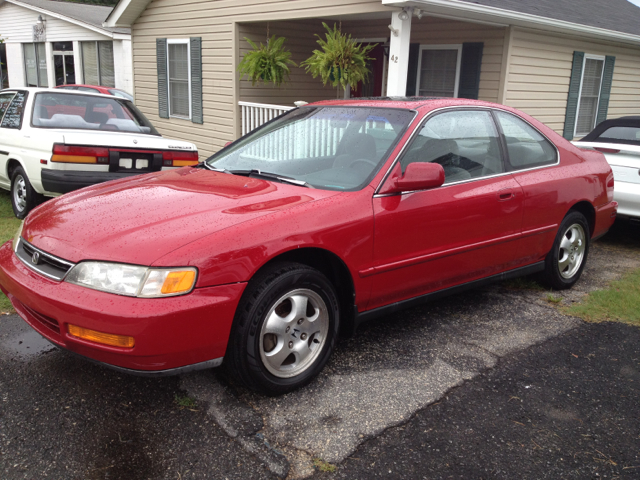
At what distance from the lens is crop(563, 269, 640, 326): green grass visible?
454 centimetres

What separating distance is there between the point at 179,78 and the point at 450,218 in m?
10.4

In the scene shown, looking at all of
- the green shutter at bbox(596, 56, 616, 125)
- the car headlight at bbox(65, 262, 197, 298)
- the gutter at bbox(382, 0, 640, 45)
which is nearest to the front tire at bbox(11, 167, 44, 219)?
the car headlight at bbox(65, 262, 197, 298)

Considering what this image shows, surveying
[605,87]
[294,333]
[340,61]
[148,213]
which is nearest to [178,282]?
[148,213]

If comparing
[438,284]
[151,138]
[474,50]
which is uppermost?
[474,50]

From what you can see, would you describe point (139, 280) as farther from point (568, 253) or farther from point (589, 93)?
point (589, 93)

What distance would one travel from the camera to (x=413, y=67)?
1098cm

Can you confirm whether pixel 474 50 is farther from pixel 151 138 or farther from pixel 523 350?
pixel 523 350

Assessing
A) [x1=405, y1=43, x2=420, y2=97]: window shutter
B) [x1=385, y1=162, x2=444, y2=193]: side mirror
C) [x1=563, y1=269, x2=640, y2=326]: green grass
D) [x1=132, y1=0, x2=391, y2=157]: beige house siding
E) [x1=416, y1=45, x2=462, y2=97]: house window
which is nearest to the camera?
[x1=385, y1=162, x2=444, y2=193]: side mirror

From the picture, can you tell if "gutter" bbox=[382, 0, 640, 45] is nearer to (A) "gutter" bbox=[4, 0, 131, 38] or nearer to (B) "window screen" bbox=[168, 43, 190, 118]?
(B) "window screen" bbox=[168, 43, 190, 118]

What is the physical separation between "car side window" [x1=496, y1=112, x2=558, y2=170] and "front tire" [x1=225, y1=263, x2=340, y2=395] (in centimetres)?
202

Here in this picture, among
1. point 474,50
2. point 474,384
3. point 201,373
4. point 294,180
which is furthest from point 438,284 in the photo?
point 474,50

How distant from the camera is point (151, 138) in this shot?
22.6ft

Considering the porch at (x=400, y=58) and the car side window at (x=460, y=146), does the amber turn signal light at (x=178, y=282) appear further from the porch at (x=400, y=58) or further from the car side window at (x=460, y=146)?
the porch at (x=400, y=58)

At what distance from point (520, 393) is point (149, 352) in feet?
6.77
